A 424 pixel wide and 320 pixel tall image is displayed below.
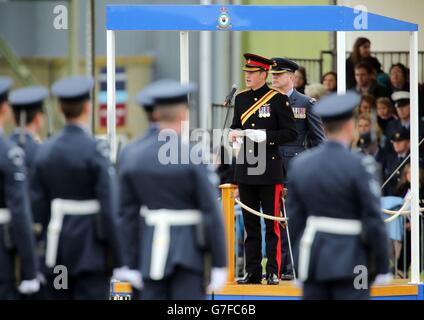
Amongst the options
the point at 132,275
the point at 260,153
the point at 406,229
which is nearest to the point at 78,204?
the point at 132,275

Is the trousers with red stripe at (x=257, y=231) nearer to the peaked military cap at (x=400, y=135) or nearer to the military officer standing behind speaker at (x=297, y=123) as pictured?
the military officer standing behind speaker at (x=297, y=123)

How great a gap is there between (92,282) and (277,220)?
11.8 ft

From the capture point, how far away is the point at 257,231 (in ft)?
43.8

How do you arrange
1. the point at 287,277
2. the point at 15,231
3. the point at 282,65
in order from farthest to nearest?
the point at 287,277
the point at 282,65
the point at 15,231

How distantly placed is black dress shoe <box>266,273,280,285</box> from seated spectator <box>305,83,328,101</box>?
2.63 metres

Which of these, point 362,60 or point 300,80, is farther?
point 362,60

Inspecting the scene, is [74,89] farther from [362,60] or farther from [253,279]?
[362,60]

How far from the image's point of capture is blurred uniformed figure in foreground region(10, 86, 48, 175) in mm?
10602

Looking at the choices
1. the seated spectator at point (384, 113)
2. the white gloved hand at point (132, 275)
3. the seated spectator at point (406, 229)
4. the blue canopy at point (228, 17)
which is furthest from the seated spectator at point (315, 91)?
the white gloved hand at point (132, 275)

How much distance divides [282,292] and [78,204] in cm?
367

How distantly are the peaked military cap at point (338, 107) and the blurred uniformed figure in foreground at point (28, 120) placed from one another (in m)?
2.18

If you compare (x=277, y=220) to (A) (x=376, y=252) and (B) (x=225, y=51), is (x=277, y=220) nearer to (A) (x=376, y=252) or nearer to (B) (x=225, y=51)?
(A) (x=376, y=252)
